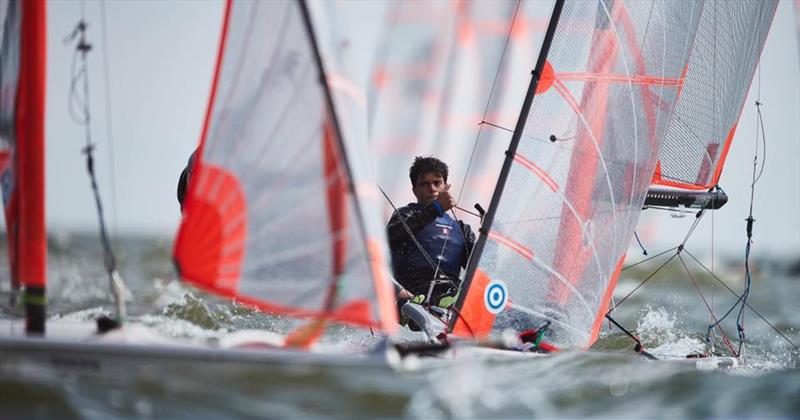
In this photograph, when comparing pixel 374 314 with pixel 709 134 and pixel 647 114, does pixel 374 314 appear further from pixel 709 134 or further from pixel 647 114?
pixel 709 134

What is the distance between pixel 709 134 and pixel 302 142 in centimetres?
388

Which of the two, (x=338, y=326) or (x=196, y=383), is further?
(x=338, y=326)

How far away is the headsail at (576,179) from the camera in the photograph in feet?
19.0

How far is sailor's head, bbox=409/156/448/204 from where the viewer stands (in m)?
6.41

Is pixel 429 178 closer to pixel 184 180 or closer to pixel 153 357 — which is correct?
pixel 184 180

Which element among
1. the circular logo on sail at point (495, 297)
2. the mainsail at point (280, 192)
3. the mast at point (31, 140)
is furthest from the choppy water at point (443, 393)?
the mast at point (31, 140)

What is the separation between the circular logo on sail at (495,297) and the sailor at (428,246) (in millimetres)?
621


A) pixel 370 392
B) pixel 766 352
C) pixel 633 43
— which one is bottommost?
pixel 766 352

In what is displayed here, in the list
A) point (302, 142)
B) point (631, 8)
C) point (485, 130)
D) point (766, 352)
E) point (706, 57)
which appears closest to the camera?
point (302, 142)

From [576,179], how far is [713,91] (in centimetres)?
163

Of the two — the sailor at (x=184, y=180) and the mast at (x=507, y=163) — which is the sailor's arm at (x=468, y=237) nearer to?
the mast at (x=507, y=163)

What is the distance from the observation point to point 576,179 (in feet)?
19.5

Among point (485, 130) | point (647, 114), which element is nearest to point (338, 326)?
point (485, 130)

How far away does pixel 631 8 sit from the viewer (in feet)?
19.7
